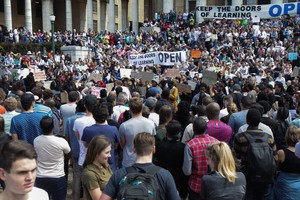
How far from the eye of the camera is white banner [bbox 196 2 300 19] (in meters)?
29.1

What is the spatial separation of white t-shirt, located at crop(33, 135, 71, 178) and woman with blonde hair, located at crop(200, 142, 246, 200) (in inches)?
83.7

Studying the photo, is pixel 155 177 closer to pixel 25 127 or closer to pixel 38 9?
pixel 25 127

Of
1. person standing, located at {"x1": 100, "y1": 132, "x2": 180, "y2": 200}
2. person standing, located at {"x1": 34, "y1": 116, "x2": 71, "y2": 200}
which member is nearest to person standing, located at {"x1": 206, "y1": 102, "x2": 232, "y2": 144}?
person standing, located at {"x1": 34, "y1": 116, "x2": 71, "y2": 200}

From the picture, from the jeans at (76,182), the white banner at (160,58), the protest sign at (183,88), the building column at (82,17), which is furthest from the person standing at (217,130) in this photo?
the building column at (82,17)

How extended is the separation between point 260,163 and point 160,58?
1347cm

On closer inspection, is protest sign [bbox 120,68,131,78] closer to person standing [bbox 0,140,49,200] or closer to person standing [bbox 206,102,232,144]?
person standing [bbox 206,102,232,144]

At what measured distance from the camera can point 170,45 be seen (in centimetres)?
2853

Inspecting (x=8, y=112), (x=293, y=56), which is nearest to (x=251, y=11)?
(x=293, y=56)

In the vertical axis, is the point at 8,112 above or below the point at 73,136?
above

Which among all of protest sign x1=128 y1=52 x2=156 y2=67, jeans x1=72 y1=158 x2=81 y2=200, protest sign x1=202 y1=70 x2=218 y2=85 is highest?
protest sign x1=128 y1=52 x2=156 y2=67

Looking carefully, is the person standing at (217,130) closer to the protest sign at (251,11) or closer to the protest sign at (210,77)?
the protest sign at (210,77)

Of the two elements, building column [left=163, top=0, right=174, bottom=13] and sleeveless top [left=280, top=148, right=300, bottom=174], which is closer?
Result: sleeveless top [left=280, top=148, right=300, bottom=174]

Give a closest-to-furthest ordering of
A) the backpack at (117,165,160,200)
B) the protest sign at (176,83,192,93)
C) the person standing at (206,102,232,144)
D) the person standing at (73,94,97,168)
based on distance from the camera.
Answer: the backpack at (117,165,160,200) → the person standing at (206,102,232,144) → the person standing at (73,94,97,168) → the protest sign at (176,83,192,93)

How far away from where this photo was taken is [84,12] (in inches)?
2147
